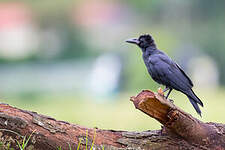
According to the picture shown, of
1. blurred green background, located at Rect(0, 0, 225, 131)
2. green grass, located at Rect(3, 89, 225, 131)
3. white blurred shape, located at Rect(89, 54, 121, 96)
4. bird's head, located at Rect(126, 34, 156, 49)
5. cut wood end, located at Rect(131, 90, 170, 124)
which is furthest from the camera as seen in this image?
white blurred shape, located at Rect(89, 54, 121, 96)

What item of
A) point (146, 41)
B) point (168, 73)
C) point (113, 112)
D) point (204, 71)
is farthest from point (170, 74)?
point (204, 71)

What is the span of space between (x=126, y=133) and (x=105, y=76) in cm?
1738

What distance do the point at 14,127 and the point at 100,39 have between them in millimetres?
30292

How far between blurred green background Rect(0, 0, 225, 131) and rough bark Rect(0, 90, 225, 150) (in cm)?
636

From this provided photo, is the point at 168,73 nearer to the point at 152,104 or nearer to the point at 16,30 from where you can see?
the point at 152,104

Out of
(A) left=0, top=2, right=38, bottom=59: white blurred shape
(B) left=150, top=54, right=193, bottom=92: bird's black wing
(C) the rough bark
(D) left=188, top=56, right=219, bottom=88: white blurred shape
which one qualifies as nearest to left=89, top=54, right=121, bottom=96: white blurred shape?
(D) left=188, top=56, right=219, bottom=88: white blurred shape

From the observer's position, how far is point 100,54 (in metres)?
28.4

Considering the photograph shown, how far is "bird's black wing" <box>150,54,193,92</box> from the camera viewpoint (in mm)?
6711

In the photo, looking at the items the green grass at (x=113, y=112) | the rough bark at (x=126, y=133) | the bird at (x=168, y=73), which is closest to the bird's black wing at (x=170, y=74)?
the bird at (x=168, y=73)

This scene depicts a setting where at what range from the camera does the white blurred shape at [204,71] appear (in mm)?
23547

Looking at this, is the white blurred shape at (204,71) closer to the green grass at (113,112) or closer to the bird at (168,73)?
the green grass at (113,112)

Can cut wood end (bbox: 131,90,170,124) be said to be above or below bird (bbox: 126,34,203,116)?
below

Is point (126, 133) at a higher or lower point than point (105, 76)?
lower

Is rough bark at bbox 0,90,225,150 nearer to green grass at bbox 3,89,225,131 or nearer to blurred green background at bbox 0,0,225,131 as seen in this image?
green grass at bbox 3,89,225,131
